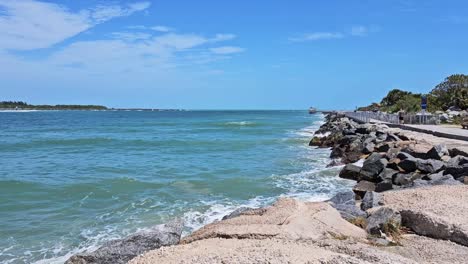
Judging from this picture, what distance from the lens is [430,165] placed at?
41.2ft

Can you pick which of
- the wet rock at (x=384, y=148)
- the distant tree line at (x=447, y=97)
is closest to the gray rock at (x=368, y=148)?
the wet rock at (x=384, y=148)

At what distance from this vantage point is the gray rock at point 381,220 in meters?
5.81

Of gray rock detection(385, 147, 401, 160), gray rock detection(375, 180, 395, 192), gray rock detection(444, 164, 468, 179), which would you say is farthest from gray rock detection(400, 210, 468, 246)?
gray rock detection(385, 147, 401, 160)

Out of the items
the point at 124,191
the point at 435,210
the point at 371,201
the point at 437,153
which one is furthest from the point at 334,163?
the point at 435,210

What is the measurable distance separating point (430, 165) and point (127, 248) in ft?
31.5

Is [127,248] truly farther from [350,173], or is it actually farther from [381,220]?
[350,173]

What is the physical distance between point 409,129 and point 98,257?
25751 mm

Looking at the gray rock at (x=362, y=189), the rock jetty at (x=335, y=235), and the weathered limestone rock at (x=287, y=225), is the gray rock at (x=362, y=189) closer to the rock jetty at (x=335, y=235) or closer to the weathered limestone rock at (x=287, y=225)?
the rock jetty at (x=335, y=235)

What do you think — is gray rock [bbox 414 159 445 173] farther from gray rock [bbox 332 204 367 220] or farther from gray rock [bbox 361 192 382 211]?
gray rock [bbox 332 204 367 220]

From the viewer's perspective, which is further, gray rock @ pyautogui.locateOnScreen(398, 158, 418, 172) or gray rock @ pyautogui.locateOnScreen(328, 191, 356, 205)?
gray rock @ pyautogui.locateOnScreen(398, 158, 418, 172)

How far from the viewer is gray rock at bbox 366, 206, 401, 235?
581cm

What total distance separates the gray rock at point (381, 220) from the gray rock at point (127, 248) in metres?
2.62

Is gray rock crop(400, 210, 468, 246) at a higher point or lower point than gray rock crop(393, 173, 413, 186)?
higher

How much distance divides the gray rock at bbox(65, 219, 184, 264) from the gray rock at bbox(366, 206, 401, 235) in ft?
8.59
